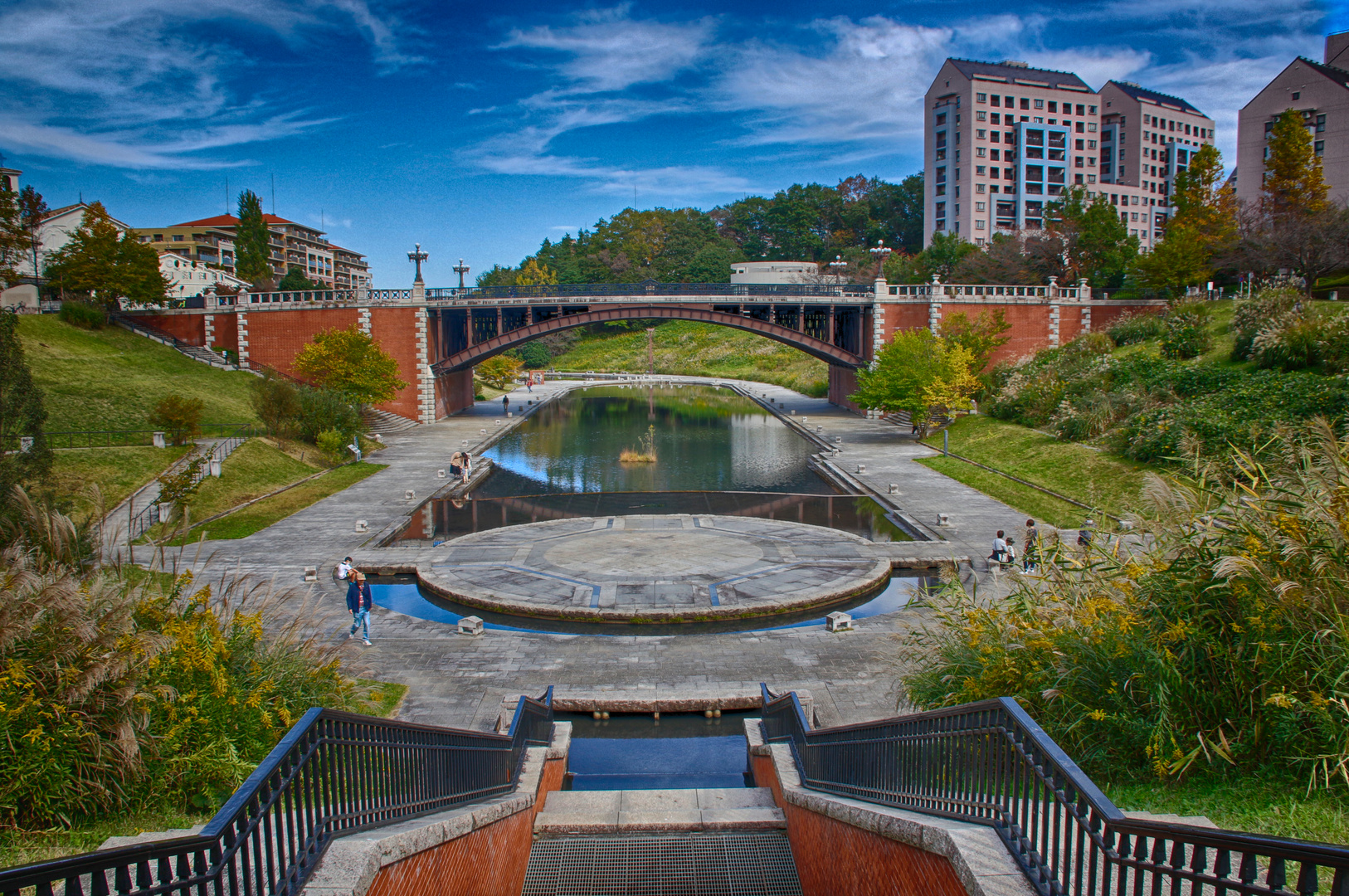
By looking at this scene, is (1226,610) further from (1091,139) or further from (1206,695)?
(1091,139)

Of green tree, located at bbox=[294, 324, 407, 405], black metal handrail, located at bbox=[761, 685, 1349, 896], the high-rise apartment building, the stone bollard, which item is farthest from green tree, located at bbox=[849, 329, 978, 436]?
the high-rise apartment building

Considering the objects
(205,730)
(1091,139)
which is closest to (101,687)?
(205,730)

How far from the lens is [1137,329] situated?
1695 inches

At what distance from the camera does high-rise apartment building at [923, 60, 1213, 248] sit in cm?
8556

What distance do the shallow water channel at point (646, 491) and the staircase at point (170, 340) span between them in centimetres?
1749

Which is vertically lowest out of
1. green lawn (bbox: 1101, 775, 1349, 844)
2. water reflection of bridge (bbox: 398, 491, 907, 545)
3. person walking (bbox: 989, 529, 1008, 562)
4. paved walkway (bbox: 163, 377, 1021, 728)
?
paved walkway (bbox: 163, 377, 1021, 728)

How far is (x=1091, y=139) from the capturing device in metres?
91.3

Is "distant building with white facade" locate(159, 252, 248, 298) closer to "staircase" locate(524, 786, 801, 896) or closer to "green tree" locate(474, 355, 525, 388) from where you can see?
"green tree" locate(474, 355, 525, 388)

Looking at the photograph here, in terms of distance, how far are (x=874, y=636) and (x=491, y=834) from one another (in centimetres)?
896

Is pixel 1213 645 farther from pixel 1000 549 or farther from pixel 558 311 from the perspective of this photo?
pixel 558 311

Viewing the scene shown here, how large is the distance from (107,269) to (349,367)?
757 inches

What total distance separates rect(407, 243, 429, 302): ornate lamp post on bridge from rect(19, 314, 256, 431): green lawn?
9.69m

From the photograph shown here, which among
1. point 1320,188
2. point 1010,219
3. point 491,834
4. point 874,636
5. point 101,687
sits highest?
point 1010,219

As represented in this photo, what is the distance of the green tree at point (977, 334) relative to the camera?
43719 millimetres
